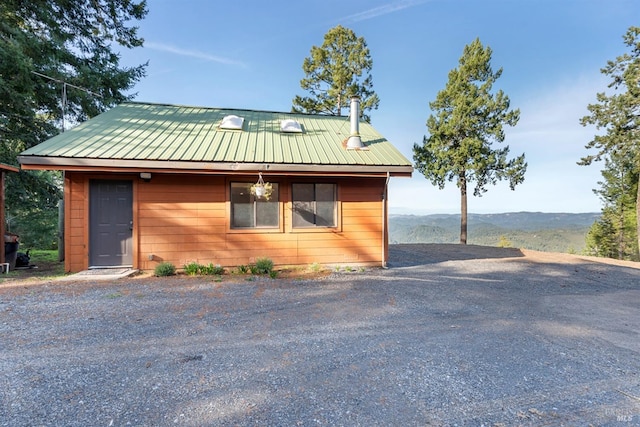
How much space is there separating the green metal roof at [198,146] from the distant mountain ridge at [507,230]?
31332mm

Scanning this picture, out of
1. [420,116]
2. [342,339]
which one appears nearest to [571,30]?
[420,116]

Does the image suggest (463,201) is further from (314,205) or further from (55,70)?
(55,70)

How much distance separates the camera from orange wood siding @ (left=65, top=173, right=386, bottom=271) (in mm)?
5809

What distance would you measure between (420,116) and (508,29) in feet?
16.2

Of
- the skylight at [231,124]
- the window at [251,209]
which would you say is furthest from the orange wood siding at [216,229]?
the skylight at [231,124]

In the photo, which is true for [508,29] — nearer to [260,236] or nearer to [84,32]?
[260,236]

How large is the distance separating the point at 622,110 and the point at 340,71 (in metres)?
13.4

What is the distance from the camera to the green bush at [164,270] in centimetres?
568

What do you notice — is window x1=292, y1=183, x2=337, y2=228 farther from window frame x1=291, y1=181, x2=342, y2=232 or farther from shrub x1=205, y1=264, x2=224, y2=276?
shrub x1=205, y1=264, x2=224, y2=276

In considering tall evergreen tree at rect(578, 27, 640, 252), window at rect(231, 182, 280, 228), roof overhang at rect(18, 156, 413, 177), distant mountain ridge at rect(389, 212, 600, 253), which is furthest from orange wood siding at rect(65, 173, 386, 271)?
distant mountain ridge at rect(389, 212, 600, 253)

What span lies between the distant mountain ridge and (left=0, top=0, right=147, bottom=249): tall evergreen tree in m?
33.0

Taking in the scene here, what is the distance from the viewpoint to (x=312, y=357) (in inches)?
99.6

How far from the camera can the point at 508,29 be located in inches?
477

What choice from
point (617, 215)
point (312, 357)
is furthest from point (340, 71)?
point (617, 215)
